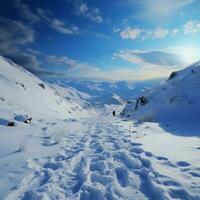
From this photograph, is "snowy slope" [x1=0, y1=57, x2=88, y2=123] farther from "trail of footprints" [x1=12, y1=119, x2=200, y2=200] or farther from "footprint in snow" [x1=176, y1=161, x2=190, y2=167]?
"footprint in snow" [x1=176, y1=161, x2=190, y2=167]

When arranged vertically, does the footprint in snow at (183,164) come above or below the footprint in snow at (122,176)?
above

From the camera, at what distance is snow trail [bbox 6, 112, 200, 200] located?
5.45 metres

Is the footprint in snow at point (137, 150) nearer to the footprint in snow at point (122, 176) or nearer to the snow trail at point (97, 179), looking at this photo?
the snow trail at point (97, 179)

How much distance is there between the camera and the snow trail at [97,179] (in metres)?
5.45

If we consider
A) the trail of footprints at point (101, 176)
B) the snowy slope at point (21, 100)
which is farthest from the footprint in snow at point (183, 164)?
the snowy slope at point (21, 100)

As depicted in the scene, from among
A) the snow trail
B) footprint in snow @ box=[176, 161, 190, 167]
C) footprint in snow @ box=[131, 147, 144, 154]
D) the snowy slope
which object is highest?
the snowy slope

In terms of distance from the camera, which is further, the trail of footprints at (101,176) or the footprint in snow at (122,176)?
the footprint in snow at (122,176)

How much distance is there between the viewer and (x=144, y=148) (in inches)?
411

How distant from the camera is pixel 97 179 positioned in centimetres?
652

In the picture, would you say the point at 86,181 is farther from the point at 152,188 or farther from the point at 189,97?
the point at 189,97

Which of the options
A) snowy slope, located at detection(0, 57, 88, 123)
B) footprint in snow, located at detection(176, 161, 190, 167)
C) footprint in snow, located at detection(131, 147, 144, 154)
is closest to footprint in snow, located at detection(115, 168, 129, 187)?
footprint in snow, located at detection(176, 161, 190, 167)

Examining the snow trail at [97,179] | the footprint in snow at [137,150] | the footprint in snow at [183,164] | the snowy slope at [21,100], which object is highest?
the snowy slope at [21,100]

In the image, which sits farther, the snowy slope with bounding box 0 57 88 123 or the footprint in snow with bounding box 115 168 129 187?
the snowy slope with bounding box 0 57 88 123

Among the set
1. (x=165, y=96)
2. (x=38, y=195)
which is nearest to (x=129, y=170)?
(x=38, y=195)
